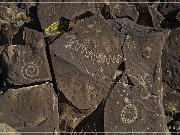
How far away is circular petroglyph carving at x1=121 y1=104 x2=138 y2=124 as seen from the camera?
5.54 metres

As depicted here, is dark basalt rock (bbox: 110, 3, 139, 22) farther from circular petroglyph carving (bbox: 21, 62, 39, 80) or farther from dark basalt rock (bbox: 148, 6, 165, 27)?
circular petroglyph carving (bbox: 21, 62, 39, 80)

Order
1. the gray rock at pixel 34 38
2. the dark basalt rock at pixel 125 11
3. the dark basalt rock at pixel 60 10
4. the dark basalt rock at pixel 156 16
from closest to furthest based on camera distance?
the gray rock at pixel 34 38 < the dark basalt rock at pixel 60 10 < the dark basalt rock at pixel 125 11 < the dark basalt rock at pixel 156 16

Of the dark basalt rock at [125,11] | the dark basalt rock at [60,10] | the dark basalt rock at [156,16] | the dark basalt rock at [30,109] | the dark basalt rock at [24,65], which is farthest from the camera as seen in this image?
the dark basalt rock at [156,16]

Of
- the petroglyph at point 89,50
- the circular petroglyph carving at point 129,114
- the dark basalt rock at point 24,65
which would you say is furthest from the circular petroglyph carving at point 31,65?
the circular petroglyph carving at point 129,114

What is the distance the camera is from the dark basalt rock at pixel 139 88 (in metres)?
5.53

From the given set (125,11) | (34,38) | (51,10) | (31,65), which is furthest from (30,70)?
(125,11)

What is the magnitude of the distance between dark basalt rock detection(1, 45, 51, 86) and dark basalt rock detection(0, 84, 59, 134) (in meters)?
0.18

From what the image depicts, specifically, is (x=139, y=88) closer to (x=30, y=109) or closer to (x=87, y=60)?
(x=87, y=60)

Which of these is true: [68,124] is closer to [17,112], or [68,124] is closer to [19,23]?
[17,112]

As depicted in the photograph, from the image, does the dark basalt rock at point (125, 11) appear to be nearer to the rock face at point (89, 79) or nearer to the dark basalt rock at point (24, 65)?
the rock face at point (89, 79)

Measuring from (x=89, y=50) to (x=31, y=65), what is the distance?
907mm

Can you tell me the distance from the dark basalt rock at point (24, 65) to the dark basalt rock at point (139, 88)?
1.12 meters

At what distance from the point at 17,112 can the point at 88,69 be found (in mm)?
1219

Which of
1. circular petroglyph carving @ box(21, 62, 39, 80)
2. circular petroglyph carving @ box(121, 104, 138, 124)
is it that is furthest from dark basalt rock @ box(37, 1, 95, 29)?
circular petroglyph carving @ box(121, 104, 138, 124)
